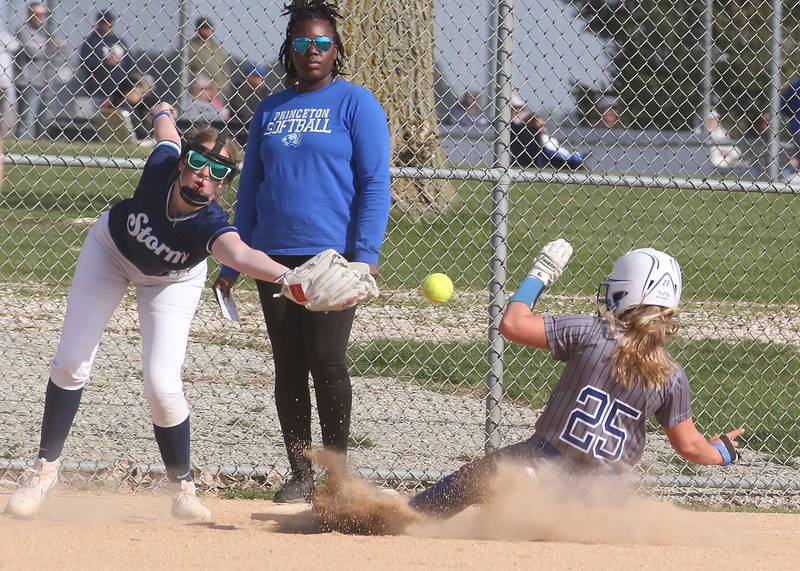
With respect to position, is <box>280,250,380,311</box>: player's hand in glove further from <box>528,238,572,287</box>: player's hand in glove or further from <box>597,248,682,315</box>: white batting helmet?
<box>597,248,682,315</box>: white batting helmet

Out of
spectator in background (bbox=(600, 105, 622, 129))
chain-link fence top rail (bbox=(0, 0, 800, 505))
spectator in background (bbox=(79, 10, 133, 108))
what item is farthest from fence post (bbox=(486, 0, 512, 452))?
spectator in background (bbox=(600, 105, 622, 129))

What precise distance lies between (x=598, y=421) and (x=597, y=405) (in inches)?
2.3

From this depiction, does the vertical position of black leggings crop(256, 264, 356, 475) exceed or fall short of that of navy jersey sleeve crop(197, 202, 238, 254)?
it falls short

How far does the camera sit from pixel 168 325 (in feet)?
14.0

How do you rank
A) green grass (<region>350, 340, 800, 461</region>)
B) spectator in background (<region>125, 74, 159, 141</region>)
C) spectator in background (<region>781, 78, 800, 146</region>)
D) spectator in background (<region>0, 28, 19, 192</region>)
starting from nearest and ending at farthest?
spectator in background (<region>0, 28, 19, 192</region>) < green grass (<region>350, 340, 800, 461</region>) < spectator in background (<region>781, 78, 800, 146</region>) < spectator in background (<region>125, 74, 159, 141</region>)

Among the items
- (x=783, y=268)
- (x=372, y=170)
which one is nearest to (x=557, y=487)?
(x=372, y=170)

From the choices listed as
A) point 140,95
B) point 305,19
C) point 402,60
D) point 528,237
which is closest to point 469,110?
point 528,237

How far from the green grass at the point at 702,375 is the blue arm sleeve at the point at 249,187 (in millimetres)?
2336

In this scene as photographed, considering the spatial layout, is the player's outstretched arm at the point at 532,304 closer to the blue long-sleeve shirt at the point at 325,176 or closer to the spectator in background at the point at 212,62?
the blue long-sleeve shirt at the point at 325,176

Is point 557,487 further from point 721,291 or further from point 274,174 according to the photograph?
point 721,291

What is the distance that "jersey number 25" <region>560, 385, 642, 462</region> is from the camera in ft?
13.4

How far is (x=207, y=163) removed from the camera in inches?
161

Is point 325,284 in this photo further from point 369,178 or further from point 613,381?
point 613,381

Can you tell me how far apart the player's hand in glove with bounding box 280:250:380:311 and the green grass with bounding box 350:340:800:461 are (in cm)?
285
